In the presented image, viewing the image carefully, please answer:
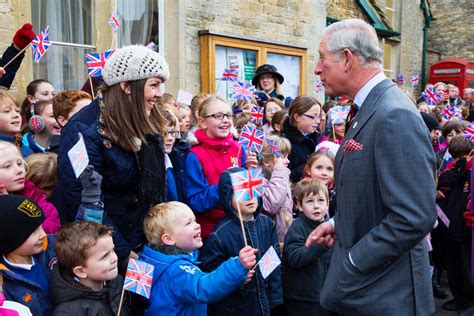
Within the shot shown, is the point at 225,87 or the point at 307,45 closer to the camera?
the point at 225,87

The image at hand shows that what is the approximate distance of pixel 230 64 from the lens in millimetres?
9016

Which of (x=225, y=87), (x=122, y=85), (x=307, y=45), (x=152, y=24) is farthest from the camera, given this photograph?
(x=307, y=45)

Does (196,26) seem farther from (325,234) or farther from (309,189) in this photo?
(325,234)

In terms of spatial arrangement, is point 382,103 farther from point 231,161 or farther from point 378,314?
point 231,161

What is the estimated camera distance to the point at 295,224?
3824 millimetres

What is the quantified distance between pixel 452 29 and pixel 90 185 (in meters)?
22.6

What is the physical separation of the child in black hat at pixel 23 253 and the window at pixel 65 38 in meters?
4.72

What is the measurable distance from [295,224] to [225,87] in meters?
5.54

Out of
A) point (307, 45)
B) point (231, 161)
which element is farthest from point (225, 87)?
point (231, 161)

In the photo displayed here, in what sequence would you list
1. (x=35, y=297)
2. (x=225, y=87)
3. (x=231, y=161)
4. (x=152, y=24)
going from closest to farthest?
(x=35, y=297) < (x=231, y=161) < (x=152, y=24) < (x=225, y=87)

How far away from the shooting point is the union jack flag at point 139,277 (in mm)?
2545

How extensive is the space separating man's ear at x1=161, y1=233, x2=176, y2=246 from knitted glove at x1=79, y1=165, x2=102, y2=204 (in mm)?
501

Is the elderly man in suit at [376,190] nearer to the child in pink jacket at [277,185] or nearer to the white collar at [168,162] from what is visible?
the white collar at [168,162]

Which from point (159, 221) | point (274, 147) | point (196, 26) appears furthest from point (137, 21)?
point (159, 221)
